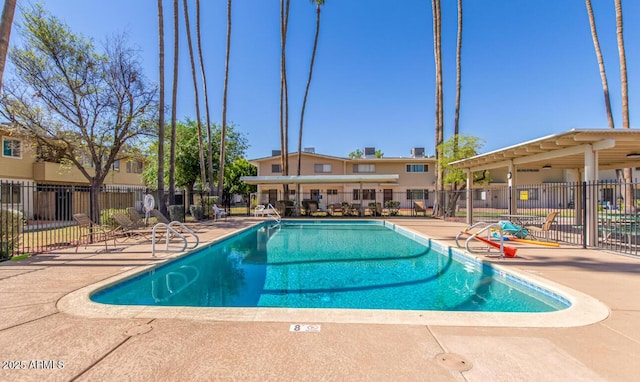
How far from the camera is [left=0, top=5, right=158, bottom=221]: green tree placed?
11.9 meters

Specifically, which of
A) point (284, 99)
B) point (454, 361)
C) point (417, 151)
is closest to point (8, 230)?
point (454, 361)

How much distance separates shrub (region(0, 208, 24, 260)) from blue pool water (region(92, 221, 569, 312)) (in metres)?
3.61

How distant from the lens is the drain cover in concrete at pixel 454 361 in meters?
2.56

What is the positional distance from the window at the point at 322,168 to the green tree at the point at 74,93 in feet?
56.1

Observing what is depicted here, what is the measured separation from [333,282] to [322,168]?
79.3 ft

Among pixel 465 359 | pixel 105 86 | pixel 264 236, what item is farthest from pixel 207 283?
pixel 105 86

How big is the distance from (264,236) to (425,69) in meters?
17.7

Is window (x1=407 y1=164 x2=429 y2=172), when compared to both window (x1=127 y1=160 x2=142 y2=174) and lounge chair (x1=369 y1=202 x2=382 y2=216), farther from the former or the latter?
window (x1=127 y1=160 x2=142 y2=174)

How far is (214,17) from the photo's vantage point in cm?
2266

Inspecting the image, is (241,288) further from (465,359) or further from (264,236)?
(264,236)

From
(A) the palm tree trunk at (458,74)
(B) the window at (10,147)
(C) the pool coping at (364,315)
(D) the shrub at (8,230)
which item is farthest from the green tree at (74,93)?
(A) the palm tree trunk at (458,74)

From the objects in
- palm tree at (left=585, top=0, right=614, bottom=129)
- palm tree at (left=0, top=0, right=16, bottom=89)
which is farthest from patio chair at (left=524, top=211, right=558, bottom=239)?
palm tree at (left=0, top=0, right=16, bottom=89)

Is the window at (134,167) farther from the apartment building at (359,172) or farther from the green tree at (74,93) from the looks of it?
A: the green tree at (74,93)

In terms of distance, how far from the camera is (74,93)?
41.2ft
